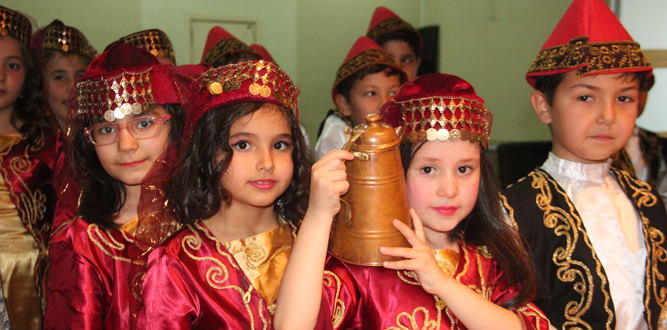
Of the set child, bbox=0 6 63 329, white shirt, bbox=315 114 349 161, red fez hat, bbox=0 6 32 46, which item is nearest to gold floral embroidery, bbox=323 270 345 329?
child, bbox=0 6 63 329

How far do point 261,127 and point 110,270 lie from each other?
75 cm

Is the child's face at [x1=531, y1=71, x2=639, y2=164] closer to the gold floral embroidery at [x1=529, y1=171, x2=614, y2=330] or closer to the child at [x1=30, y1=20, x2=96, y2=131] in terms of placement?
the gold floral embroidery at [x1=529, y1=171, x2=614, y2=330]

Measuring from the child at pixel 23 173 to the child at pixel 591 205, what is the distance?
1.91m

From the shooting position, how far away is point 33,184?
2.19 m

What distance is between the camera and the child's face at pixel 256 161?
1.36 meters

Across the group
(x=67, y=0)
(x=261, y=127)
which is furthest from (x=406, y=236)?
(x=67, y=0)

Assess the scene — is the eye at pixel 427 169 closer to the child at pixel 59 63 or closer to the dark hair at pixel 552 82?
the dark hair at pixel 552 82

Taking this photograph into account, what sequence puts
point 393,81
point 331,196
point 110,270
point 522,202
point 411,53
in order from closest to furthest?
point 331,196
point 110,270
point 522,202
point 393,81
point 411,53

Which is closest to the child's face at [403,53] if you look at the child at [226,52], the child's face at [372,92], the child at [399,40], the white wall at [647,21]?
the child at [399,40]

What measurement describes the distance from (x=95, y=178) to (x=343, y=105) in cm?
166

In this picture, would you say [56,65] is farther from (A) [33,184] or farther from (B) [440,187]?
(B) [440,187]

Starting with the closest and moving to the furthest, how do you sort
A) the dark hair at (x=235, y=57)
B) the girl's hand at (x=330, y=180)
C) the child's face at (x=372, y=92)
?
the girl's hand at (x=330, y=180) < the child's face at (x=372, y=92) < the dark hair at (x=235, y=57)

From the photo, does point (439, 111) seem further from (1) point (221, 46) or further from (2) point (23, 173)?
(1) point (221, 46)

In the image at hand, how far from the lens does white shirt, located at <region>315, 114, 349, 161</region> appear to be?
3.33m
